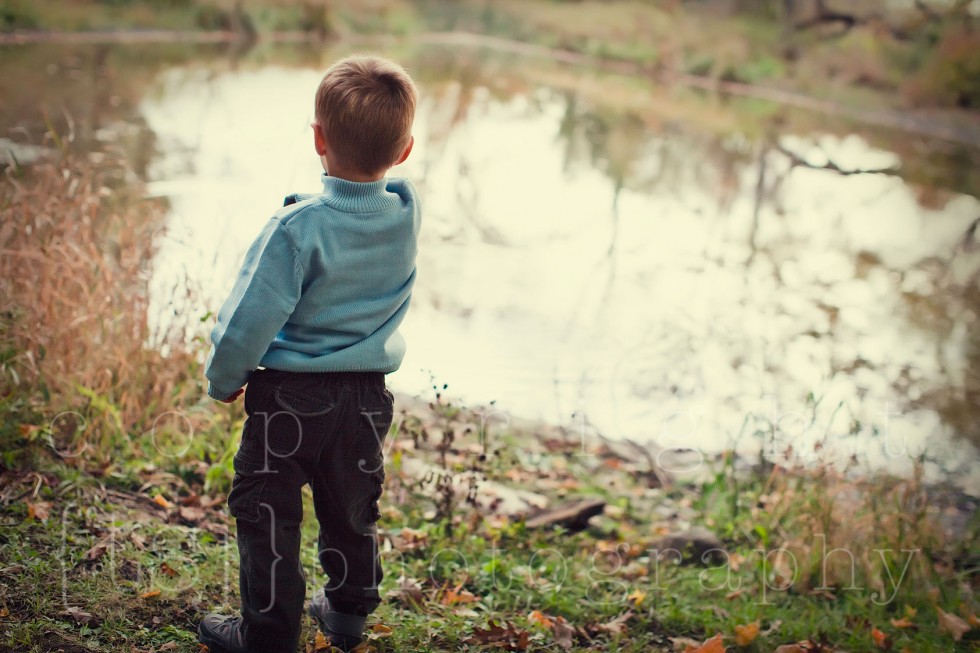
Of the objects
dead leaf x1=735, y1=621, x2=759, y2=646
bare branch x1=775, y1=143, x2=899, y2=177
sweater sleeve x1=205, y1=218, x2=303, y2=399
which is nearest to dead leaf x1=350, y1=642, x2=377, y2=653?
sweater sleeve x1=205, y1=218, x2=303, y2=399

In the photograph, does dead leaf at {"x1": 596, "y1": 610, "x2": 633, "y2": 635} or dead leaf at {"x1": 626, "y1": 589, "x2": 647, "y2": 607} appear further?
dead leaf at {"x1": 626, "y1": 589, "x2": 647, "y2": 607}

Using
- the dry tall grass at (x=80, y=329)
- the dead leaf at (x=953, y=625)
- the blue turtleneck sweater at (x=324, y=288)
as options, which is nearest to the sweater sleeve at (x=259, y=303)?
the blue turtleneck sweater at (x=324, y=288)

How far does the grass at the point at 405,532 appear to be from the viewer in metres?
2.31

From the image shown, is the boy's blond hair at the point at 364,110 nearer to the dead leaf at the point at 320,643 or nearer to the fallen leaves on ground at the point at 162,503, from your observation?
the dead leaf at the point at 320,643

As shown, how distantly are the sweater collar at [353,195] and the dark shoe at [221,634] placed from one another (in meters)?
0.89

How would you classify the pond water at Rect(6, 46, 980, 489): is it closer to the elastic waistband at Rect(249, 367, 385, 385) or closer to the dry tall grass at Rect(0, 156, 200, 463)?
the dry tall grass at Rect(0, 156, 200, 463)

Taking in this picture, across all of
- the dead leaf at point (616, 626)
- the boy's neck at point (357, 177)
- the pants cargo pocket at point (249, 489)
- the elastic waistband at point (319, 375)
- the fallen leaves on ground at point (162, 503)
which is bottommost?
the dead leaf at point (616, 626)

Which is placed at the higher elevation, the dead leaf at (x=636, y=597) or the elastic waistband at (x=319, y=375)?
the elastic waistband at (x=319, y=375)

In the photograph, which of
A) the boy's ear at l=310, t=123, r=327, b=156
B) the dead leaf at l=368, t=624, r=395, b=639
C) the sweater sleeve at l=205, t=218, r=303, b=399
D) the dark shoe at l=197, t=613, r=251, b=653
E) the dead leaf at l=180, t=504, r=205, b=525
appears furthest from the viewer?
the dead leaf at l=180, t=504, r=205, b=525

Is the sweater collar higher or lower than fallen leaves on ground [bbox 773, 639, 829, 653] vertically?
higher

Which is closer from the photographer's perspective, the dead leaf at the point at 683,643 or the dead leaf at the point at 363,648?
the dead leaf at the point at 363,648

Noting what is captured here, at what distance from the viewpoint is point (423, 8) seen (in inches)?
910

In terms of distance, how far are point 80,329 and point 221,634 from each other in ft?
4.33

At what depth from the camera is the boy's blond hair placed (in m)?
1.86
